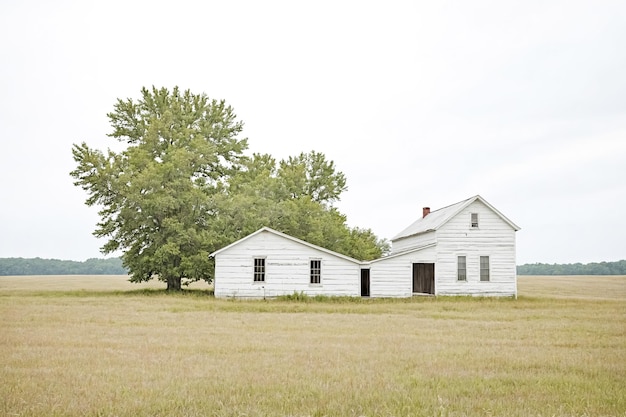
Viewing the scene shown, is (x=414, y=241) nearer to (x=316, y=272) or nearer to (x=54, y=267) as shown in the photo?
(x=316, y=272)

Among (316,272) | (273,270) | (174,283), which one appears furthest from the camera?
(174,283)

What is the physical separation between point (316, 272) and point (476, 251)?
33.6ft

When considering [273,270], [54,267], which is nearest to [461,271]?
[273,270]

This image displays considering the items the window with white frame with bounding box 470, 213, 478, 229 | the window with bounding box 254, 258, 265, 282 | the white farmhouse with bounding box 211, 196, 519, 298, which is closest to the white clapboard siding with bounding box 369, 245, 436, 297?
the white farmhouse with bounding box 211, 196, 519, 298

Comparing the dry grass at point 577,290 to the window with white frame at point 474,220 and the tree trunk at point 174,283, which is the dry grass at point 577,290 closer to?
the window with white frame at point 474,220

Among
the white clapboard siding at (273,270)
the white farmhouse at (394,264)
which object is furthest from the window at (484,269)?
the white clapboard siding at (273,270)

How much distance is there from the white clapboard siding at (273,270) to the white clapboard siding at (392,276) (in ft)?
4.88

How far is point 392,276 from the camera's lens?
1435 inches

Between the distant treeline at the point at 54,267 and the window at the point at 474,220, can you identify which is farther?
the distant treeline at the point at 54,267

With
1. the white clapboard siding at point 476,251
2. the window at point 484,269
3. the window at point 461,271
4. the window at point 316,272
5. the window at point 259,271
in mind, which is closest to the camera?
the window at point 259,271

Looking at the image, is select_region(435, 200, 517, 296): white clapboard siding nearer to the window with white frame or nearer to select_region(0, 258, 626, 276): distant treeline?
the window with white frame

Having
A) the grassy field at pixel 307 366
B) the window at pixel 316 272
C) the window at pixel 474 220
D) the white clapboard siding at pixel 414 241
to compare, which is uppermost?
the window at pixel 474 220

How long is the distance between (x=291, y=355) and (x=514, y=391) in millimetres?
5203

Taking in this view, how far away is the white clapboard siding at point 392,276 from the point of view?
1425 inches
